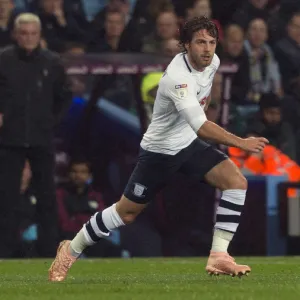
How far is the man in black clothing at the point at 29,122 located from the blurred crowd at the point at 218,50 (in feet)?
1.37

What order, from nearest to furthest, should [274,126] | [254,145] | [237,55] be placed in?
[254,145] → [274,126] → [237,55]

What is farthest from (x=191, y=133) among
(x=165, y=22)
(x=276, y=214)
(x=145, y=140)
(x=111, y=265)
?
(x=165, y=22)

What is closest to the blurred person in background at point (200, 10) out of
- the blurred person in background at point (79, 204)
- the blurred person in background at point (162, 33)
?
the blurred person in background at point (162, 33)

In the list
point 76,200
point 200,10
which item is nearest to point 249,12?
point 200,10

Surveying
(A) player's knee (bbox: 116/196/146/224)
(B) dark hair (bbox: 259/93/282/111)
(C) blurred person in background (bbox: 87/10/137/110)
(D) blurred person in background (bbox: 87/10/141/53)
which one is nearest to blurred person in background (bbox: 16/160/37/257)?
(C) blurred person in background (bbox: 87/10/137/110)

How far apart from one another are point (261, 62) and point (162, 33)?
1647 millimetres

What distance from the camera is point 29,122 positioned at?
13.0 metres

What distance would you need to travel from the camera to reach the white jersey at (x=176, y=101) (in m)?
8.90

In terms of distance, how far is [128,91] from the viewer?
14.6 meters

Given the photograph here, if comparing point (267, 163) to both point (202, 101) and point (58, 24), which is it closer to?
point (58, 24)

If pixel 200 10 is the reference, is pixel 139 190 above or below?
below

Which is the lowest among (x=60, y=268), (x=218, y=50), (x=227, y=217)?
(x=60, y=268)

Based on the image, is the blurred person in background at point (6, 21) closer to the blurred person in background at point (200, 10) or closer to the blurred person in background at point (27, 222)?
the blurred person in background at point (27, 222)

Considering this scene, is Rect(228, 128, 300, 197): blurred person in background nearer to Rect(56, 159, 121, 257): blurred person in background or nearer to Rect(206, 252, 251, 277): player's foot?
Rect(56, 159, 121, 257): blurred person in background
